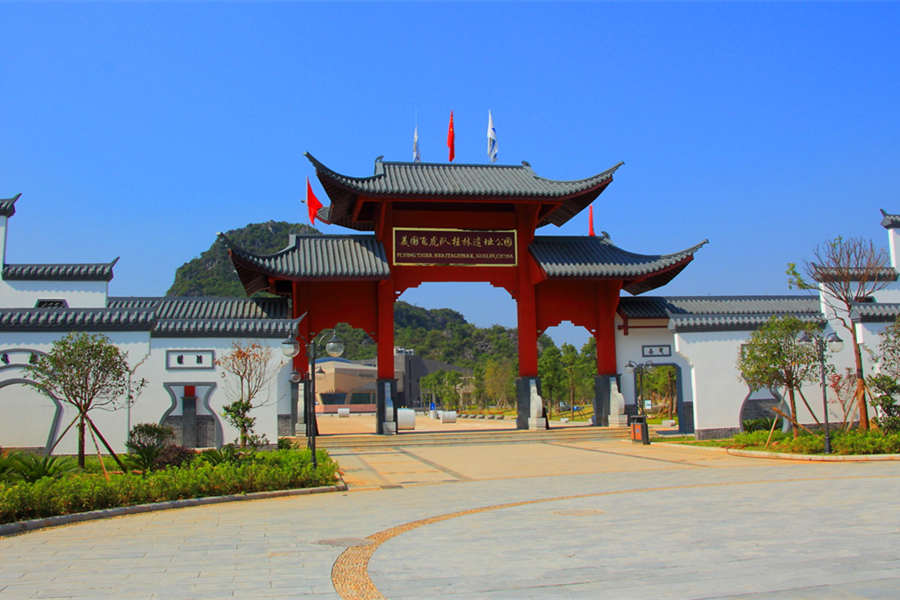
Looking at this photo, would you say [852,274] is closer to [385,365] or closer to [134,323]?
[385,365]

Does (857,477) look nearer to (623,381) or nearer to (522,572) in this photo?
(522,572)

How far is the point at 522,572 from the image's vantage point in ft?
18.1

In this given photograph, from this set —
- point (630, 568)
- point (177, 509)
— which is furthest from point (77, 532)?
point (630, 568)

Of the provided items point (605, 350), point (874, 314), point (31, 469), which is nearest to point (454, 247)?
point (605, 350)

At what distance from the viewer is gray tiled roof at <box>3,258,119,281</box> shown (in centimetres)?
2117

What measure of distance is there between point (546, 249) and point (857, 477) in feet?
44.9

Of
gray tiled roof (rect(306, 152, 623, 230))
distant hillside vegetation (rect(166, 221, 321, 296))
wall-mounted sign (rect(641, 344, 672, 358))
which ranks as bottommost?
wall-mounted sign (rect(641, 344, 672, 358))

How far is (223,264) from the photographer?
Answer: 323 feet

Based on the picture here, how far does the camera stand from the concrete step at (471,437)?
20.1m

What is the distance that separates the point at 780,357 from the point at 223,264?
298 feet

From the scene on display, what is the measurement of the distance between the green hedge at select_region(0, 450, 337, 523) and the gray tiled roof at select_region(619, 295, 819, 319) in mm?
13866

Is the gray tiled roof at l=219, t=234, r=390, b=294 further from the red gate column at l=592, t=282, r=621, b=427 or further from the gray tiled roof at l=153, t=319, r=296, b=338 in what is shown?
the red gate column at l=592, t=282, r=621, b=427

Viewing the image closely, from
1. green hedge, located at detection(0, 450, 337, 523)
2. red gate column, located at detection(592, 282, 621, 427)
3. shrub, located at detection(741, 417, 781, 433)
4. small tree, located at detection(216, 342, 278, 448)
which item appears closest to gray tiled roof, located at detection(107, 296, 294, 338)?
small tree, located at detection(216, 342, 278, 448)

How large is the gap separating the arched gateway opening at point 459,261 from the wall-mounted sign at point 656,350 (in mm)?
1003
